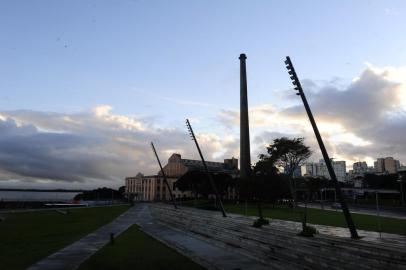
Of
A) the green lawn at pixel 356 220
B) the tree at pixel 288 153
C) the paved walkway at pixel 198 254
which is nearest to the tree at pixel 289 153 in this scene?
the tree at pixel 288 153

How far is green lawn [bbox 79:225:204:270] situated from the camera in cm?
1833

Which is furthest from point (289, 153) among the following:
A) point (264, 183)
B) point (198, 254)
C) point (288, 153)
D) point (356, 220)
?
point (198, 254)

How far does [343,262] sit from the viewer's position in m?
13.6

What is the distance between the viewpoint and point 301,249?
16453 millimetres

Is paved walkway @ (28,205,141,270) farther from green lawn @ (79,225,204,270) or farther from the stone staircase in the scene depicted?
the stone staircase

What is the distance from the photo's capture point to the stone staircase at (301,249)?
12344mm

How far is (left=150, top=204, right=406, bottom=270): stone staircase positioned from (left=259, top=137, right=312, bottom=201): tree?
2004 inches

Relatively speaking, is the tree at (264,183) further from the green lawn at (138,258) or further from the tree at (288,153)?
the green lawn at (138,258)

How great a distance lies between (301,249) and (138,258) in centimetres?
824

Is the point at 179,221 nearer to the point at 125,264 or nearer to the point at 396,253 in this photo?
the point at 125,264

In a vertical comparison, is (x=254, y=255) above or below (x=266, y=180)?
below

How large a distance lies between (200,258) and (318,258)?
707 centimetres

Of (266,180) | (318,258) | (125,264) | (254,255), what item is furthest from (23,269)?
(266,180)

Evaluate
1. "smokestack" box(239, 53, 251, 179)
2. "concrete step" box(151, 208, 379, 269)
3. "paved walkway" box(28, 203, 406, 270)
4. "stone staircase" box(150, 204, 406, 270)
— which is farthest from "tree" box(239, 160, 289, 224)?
"smokestack" box(239, 53, 251, 179)
